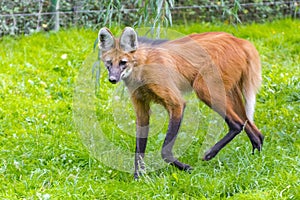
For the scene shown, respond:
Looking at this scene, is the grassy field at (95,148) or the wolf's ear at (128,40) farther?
the wolf's ear at (128,40)

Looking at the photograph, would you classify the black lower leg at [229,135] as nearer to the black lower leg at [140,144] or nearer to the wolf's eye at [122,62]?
the black lower leg at [140,144]

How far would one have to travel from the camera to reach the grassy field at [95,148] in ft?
11.5

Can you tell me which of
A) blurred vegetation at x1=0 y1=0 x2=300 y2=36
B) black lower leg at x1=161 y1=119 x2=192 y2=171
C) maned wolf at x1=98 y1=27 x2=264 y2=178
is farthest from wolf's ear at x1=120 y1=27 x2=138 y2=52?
blurred vegetation at x1=0 y1=0 x2=300 y2=36

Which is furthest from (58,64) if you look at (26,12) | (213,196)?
(213,196)

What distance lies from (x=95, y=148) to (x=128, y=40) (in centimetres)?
96

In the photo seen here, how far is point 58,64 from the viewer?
6.18 m

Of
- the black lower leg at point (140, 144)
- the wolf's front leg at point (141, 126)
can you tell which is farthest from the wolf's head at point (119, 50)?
the black lower leg at point (140, 144)

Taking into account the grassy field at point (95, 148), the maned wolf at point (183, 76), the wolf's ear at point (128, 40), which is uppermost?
the wolf's ear at point (128, 40)

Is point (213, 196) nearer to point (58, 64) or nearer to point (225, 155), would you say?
point (225, 155)

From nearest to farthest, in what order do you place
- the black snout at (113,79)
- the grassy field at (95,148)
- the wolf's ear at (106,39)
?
the grassy field at (95,148) → the black snout at (113,79) → the wolf's ear at (106,39)

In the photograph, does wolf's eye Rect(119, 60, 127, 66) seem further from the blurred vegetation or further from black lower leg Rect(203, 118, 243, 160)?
the blurred vegetation

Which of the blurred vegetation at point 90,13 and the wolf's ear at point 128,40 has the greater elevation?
the wolf's ear at point 128,40

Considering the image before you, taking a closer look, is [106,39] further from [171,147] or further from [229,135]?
[229,135]

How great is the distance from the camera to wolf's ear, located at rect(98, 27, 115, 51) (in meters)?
3.80
